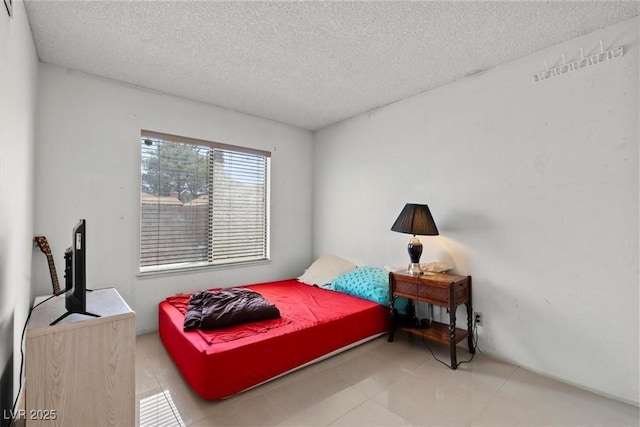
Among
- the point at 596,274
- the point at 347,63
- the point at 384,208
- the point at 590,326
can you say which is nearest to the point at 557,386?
the point at 590,326

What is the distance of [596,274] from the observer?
2098 millimetres

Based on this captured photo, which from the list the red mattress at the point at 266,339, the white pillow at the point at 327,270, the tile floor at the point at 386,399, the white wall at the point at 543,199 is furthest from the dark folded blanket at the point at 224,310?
the white wall at the point at 543,199

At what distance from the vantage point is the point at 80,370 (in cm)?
147

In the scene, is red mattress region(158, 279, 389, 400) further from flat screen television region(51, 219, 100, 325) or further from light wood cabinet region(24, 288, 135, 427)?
flat screen television region(51, 219, 100, 325)

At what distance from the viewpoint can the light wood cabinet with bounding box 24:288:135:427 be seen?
1373 millimetres

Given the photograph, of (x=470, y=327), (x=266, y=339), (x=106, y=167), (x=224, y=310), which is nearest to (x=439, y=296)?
(x=470, y=327)

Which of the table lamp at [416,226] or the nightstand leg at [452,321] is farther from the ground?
the table lamp at [416,226]

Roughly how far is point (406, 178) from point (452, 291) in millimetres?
1342

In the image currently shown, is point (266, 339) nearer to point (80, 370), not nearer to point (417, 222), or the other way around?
point (80, 370)

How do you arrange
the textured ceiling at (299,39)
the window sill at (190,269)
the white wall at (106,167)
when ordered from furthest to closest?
the window sill at (190,269) < the white wall at (106,167) < the textured ceiling at (299,39)

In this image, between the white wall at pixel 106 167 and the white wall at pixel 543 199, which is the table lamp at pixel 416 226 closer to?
the white wall at pixel 543 199

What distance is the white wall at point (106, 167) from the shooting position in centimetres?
257

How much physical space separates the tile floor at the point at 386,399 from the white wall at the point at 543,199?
0.95ft

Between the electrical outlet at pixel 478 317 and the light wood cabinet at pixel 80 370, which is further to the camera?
the electrical outlet at pixel 478 317
